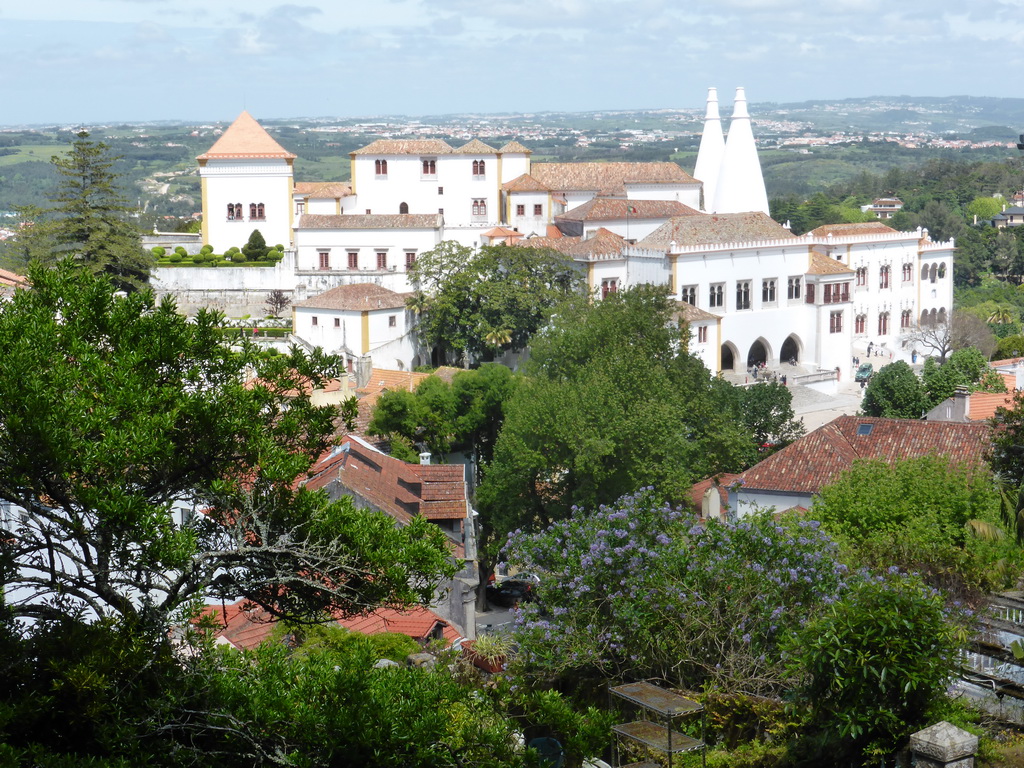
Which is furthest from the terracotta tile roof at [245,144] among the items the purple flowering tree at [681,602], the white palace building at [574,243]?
the purple flowering tree at [681,602]

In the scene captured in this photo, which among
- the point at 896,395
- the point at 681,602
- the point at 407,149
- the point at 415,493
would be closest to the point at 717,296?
the point at 896,395

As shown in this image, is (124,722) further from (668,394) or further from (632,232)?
(632,232)

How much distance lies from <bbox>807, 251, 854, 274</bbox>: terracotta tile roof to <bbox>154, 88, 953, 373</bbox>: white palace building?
6 centimetres

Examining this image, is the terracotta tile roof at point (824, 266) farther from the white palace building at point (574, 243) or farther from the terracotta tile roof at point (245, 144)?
the terracotta tile roof at point (245, 144)

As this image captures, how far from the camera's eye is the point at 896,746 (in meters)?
9.82

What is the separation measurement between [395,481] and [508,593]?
5.40 metres

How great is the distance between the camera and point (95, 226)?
144 feet

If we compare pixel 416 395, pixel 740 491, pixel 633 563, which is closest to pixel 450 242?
pixel 416 395

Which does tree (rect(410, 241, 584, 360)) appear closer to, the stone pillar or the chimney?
the chimney

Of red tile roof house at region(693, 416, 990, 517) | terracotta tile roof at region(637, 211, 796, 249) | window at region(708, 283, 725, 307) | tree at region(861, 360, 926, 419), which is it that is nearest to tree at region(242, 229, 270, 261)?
terracotta tile roof at region(637, 211, 796, 249)

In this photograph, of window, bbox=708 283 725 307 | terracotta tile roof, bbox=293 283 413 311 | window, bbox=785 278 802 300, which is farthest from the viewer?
window, bbox=785 278 802 300

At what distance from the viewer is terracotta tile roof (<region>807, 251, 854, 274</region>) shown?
5294cm

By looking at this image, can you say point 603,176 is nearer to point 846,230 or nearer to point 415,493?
point 846,230

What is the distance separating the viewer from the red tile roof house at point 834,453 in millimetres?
26062
